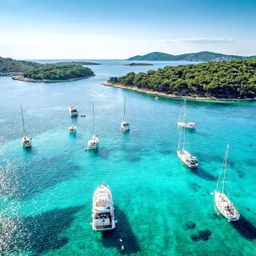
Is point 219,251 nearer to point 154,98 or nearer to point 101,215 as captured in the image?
point 101,215

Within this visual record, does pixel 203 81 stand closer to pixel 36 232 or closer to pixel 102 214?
pixel 102 214

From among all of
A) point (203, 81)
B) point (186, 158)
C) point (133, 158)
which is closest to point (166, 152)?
point (186, 158)

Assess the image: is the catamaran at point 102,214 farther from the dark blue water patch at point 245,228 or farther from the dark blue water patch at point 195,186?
the dark blue water patch at point 245,228

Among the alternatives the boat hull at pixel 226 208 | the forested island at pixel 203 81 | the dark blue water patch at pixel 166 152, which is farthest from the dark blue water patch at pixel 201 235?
the forested island at pixel 203 81

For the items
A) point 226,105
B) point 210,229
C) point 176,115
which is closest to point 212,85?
point 226,105

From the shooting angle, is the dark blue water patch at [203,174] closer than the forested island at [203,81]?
Yes

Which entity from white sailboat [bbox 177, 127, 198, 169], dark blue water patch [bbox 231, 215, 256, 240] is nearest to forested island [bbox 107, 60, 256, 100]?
white sailboat [bbox 177, 127, 198, 169]
